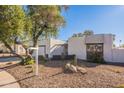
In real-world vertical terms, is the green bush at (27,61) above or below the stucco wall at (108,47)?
below

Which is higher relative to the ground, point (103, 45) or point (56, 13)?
point (56, 13)

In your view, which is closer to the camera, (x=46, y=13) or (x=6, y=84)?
(x=6, y=84)

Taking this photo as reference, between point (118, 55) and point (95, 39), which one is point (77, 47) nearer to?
point (95, 39)

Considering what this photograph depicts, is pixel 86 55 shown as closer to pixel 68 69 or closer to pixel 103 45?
pixel 103 45

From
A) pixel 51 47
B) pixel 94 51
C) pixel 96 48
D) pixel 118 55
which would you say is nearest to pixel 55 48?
pixel 51 47

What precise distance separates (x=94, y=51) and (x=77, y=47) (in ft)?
7.14

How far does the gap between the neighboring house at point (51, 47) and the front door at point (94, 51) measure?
379 centimetres

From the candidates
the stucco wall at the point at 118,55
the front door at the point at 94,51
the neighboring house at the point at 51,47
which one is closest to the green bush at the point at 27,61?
the front door at the point at 94,51

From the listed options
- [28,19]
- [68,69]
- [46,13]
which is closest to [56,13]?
[46,13]

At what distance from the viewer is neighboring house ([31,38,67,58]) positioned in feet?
78.7

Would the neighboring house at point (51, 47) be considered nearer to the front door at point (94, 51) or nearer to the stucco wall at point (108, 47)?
the front door at point (94, 51)

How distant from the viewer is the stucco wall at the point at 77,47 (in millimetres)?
21359
